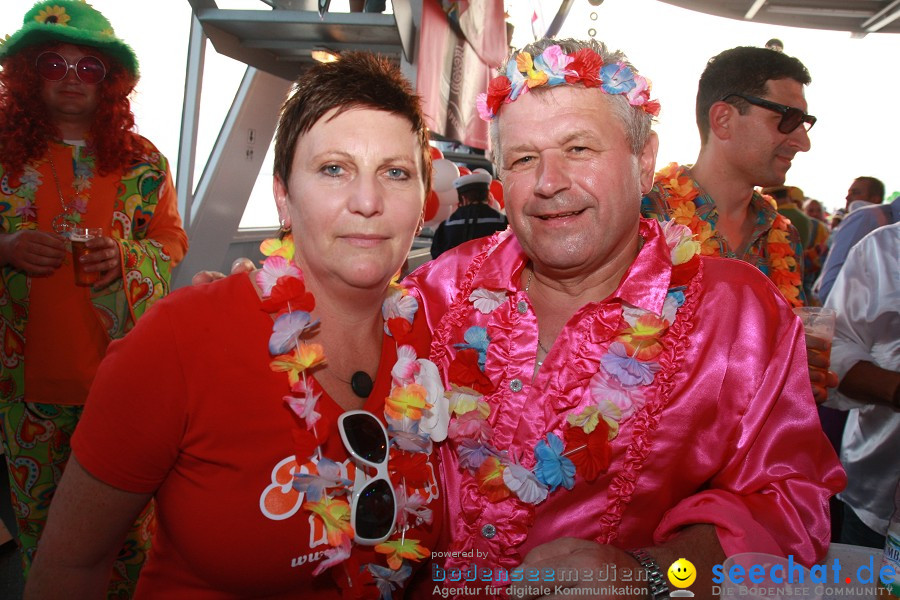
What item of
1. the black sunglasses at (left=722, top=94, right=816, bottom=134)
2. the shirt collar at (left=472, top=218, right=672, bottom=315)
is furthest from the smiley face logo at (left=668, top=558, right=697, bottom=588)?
the black sunglasses at (left=722, top=94, right=816, bottom=134)

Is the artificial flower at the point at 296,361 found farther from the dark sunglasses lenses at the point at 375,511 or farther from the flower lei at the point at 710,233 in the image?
the flower lei at the point at 710,233

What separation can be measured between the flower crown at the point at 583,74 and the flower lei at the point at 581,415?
416 mm

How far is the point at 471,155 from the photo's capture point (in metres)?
6.89

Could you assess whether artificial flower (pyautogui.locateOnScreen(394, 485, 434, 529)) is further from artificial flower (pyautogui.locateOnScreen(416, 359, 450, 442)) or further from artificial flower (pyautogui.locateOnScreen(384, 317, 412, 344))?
artificial flower (pyautogui.locateOnScreen(384, 317, 412, 344))

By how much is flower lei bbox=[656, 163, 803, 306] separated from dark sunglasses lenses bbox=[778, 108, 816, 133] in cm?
39

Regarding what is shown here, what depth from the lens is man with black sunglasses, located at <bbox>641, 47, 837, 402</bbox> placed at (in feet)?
8.35

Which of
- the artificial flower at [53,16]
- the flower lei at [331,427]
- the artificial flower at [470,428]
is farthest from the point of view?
the artificial flower at [53,16]

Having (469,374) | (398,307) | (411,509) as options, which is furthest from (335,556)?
(398,307)

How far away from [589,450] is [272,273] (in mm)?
857

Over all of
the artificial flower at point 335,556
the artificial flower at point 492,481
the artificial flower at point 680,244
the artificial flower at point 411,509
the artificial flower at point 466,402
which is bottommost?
the artificial flower at point 335,556

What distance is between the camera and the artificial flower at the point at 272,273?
1.47 m

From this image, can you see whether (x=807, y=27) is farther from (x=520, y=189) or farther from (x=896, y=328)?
(x=520, y=189)

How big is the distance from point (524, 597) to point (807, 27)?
10.2 metres

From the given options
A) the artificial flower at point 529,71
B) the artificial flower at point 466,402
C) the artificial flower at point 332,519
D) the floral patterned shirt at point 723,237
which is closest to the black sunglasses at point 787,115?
the floral patterned shirt at point 723,237
